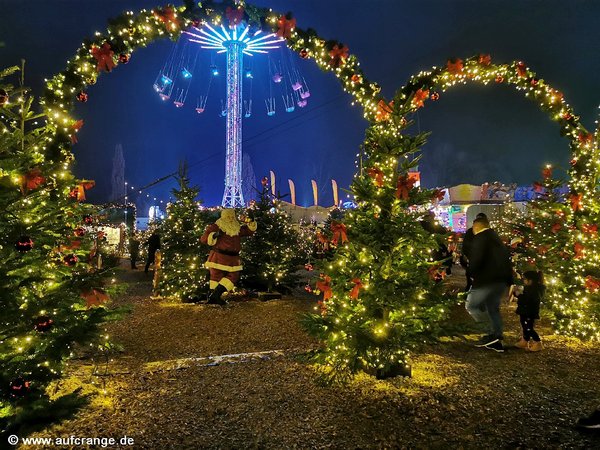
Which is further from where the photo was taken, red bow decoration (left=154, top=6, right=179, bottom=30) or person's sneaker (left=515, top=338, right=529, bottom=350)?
person's sneaker (left=515, top=338, right=529, bottom=350)

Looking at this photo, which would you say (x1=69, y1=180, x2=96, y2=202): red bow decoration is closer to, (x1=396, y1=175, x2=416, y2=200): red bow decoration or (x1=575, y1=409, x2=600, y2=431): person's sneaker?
(x1=396, y1=175, x2=416, y2=200): red bow decoration

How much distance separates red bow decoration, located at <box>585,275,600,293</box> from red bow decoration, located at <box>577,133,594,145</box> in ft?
8.38

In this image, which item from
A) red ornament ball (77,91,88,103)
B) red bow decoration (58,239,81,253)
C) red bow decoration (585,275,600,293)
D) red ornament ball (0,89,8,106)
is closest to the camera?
red ornament ball (0,89,8,106)

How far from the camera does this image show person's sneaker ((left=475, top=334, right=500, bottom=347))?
19.2 ft

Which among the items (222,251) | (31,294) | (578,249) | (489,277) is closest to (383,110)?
(489,277)

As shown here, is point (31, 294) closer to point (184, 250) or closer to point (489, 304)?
point (489, 304)

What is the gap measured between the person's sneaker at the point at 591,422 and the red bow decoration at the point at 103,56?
663cm

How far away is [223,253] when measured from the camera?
913 cm

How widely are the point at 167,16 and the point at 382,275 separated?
188 inches

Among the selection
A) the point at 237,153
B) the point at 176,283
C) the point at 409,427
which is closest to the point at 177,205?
the point at 176,283

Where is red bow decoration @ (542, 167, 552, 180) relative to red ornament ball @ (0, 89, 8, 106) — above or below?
below

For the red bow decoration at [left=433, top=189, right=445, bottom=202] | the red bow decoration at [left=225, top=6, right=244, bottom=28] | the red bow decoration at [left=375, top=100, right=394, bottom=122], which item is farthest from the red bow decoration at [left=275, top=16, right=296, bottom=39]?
the red bow decoration at [left=433, top=189, right=445, bottom=202]

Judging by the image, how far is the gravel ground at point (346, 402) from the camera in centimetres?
333

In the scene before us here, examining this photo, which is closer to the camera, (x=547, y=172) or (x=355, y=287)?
(x=355, y=287)
